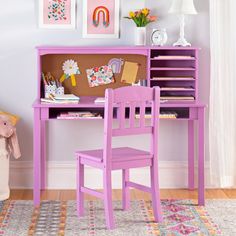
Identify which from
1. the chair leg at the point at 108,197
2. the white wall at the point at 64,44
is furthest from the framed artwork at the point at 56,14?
the chair leg at the point at 108,197

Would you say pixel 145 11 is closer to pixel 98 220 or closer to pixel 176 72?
pixel 176 72

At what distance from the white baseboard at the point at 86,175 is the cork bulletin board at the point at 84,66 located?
571 millimetres

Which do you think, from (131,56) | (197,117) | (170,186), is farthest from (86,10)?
(170,186)

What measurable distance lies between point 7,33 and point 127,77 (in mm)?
945

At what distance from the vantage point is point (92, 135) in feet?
16.7

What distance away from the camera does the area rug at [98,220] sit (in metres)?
3.97

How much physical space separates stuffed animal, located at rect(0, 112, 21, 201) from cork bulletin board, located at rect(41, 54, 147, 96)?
0.51 m

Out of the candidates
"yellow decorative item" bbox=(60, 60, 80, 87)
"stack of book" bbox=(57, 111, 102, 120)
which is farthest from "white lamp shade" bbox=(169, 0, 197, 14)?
"stack of book" bbox=(57, 111, 102, 120)

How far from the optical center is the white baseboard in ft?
16.7

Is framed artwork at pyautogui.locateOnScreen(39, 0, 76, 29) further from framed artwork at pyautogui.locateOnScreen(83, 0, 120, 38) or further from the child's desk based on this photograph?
the child's desk

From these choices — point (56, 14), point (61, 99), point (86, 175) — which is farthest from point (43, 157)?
point (56, 14)

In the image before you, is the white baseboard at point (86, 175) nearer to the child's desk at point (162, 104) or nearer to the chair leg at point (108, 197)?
the child's desk at point (162, 104)

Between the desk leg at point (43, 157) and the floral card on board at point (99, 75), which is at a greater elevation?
the floral card on board at point (99, 75)

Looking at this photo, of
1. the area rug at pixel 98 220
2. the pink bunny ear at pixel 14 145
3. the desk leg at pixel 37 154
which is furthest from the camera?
the pink bunny ear at pixel 14 145
